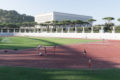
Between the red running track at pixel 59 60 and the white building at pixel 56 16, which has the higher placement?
the white building at pixel 56 16

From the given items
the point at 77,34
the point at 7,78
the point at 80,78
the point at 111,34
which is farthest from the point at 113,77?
the point at 77,34

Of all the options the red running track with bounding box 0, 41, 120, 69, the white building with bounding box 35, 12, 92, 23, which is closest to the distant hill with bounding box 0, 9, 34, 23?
the white building with bounding box 35, 12, 92, 23

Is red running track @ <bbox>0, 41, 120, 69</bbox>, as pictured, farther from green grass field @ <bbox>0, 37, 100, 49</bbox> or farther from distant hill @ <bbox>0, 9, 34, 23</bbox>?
distant hill @ <bbox>0, 9, 34, 23</bbox>

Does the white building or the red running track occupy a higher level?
the white building

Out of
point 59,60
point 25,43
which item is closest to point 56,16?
point 25,43

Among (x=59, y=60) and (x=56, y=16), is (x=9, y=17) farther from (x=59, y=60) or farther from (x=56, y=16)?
(x=59, y=60)

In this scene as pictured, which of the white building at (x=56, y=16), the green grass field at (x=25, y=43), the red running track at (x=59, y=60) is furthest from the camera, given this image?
the white building at (x=56, y=16)

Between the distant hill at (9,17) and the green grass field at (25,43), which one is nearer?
the green grass field at (25,43)

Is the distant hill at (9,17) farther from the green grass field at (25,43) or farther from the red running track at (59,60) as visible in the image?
the red running track at (59,60)

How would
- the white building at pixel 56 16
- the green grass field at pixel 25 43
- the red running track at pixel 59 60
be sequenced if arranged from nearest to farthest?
the red running track at pixel 59 60
the green grass field at pixel 25 43
the white building at pixel 56 16

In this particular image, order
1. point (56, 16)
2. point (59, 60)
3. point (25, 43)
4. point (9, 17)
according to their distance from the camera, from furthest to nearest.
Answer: point (9, 17) < point (56, 16) < point (25, 43) < point (59, 60)

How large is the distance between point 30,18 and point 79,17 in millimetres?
47845

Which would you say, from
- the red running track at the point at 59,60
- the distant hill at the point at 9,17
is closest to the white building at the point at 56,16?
the distant hill at the point at 9,17

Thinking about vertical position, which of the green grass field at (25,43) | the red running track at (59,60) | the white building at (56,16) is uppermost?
the white building at (56,16)
